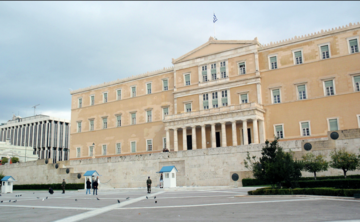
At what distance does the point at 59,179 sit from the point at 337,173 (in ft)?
106

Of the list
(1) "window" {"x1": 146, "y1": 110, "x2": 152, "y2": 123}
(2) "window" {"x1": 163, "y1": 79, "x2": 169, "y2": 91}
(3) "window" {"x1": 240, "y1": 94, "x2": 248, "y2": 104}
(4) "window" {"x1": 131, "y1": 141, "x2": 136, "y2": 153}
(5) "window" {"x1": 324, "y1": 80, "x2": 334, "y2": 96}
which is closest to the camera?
(5) "window" {"x1": 324, "y1": 80, "x2": 334, "y2": 96}

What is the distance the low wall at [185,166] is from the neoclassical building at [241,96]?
7002 mm

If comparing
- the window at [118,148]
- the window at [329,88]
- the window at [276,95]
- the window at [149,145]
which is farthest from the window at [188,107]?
the window at [329,88]

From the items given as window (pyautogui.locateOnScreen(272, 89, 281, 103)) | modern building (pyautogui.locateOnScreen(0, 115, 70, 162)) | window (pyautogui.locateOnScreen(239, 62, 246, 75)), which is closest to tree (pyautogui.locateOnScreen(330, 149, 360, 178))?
window (pyautogui.locateOnScreen(272, 89, 281, 103))

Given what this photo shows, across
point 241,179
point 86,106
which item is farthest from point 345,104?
point 86,106

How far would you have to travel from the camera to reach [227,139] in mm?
43625

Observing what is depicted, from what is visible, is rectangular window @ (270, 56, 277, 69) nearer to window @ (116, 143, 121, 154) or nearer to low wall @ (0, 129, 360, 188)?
low wall @ (0, 129, 360, 188)

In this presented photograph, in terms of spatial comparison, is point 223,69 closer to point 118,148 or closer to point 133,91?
point 133,91

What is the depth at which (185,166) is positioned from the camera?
35844 mm

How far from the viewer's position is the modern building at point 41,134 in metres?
126

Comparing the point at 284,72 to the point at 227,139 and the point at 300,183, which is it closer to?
the point at 227,139

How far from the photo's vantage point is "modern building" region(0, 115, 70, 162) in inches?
4951

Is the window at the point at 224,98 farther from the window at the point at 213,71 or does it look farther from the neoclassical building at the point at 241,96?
the window at the point at 213,71

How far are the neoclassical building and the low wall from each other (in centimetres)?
700
